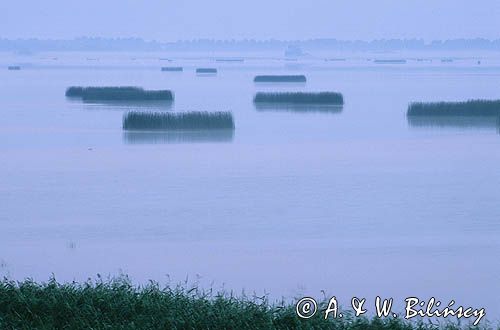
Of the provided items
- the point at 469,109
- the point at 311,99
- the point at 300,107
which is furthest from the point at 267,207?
the point at 311,99

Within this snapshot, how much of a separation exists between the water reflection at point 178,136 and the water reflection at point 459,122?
578 centimetres

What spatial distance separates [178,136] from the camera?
24.2 m

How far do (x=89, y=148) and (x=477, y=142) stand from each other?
28.4 feet

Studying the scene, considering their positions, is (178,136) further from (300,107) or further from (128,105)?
(128,105)

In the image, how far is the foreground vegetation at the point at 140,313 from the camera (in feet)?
23.7

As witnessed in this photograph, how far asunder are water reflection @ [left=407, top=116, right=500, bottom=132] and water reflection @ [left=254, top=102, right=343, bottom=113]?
13.2ft

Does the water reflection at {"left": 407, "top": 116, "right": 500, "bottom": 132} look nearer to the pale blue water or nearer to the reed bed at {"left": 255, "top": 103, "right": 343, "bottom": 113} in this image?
the pale blue water

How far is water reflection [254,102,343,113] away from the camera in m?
32.6

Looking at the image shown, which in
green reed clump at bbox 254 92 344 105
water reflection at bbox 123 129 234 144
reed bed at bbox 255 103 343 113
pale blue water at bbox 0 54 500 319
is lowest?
pale blue water at bbox 0 54 500 319

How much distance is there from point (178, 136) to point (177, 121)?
1622 millimetres

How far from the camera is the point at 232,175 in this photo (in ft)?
59.9

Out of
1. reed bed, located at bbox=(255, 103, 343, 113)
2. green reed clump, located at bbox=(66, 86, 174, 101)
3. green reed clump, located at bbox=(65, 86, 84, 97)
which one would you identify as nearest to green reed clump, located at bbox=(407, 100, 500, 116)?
reed bed, located at bbox=(255, 103, 343, 113)

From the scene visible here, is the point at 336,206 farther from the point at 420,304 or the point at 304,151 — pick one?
the point at 304,151


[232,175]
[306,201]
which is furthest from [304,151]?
[306,201]
